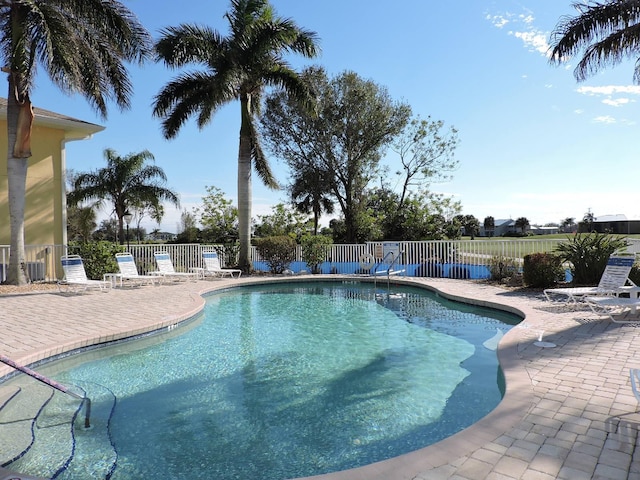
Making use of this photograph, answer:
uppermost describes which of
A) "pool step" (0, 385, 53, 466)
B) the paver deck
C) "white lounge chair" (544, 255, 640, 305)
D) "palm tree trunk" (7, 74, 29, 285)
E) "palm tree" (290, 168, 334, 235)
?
"palm tree" (290, 168, 334, 235)

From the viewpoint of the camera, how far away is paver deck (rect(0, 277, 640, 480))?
2.63m

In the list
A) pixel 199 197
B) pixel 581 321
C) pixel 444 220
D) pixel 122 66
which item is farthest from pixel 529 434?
pixel 199 197

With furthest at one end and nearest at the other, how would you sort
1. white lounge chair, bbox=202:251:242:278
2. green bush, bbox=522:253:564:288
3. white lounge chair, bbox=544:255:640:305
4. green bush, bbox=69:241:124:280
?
white lounge chair, bbox=202:251:242:278 < green bush, bbox=69:241:124:280 < green bush, bbox=522:253:564:288 < white lounge chair, bbox=544:255:640:305

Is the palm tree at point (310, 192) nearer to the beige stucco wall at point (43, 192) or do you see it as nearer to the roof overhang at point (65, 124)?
the roof overhang at point (65, 124)

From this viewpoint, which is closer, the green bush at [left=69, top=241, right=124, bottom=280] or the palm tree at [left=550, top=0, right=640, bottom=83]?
the palm tree at [left=550, top=0, right=640, bottom=83]

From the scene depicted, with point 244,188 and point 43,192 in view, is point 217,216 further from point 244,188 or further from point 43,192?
point 43,192

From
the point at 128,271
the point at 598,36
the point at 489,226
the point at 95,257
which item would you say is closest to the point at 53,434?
the point at 128,271

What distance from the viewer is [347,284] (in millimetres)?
14633

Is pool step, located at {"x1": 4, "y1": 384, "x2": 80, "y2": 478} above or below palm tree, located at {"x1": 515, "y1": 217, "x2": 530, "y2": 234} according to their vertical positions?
below

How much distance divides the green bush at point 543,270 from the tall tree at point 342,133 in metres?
14.8

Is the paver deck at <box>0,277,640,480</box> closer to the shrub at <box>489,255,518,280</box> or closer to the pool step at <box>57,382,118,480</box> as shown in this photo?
the pool step at <box>57,382,118,480</box>

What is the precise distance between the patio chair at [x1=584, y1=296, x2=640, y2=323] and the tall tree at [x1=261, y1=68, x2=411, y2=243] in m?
18.3

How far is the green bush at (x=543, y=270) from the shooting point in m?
11.1

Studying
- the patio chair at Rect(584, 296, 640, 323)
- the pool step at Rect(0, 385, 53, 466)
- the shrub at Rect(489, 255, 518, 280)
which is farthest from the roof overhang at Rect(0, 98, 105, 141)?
the patio chair at Rect(584, 296, 640, 323)
